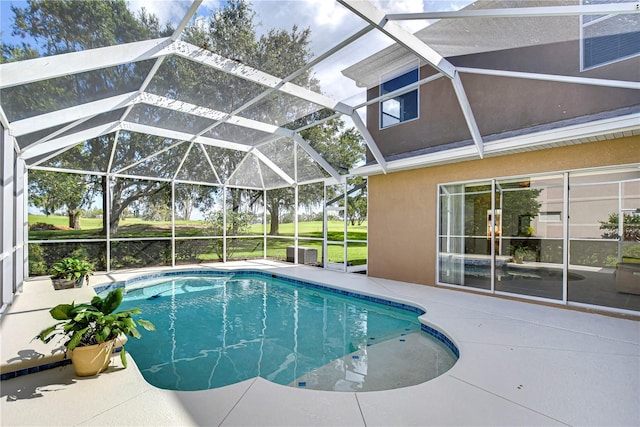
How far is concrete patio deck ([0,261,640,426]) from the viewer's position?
2684 mm

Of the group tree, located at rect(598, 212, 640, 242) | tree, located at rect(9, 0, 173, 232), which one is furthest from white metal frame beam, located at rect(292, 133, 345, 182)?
tree, located at rect(598, 212, 640, 242)

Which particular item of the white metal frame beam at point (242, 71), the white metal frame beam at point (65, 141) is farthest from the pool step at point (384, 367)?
the white metal frame beam at point (65, 141)

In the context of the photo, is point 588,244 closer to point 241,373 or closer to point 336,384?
point 336,384

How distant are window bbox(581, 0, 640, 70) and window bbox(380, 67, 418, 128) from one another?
374 cm

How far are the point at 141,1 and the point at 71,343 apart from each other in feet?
13.7

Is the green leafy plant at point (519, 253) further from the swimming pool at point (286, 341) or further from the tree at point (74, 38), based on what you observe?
the tree at point (74, 38)

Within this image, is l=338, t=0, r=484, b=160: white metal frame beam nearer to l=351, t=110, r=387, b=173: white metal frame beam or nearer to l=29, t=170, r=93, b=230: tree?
l=351, t=110, r=387, b=173: white metal frame beam

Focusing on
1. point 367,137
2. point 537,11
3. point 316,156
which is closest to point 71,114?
point 316,156

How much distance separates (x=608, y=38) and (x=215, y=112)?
792 cm

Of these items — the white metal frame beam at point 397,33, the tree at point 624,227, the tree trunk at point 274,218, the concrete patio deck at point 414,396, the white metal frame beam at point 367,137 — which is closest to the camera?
the concrete patio deck at point 414,396

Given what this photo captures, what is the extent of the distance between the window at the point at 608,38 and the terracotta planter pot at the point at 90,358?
7.81m

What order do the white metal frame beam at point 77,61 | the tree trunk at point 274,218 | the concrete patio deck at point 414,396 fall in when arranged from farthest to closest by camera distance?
the tree trunk at point 274,218
the white metal frame beam at point 77,61
the concrete patio deck at point 414,396

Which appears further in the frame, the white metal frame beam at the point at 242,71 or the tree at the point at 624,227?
the tree at the point at 624,227

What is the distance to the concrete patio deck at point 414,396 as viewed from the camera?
2.68 m
